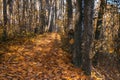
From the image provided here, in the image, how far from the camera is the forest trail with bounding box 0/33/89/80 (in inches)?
380

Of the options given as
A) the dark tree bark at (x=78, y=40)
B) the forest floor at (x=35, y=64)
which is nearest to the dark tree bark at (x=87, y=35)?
the forest floor at (x=35, y=64)

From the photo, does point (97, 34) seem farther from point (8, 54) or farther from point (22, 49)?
point (8, 54)

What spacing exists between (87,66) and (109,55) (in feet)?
13.2

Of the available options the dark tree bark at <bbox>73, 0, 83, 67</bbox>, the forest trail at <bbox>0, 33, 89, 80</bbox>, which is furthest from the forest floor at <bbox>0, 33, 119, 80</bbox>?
the dark tree bark at <bbox>73, 0, 83, 67</bbox>

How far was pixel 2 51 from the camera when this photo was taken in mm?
12359

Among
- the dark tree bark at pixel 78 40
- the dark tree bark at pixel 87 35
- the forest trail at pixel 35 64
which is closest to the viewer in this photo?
the forest trail at pixel 35 64

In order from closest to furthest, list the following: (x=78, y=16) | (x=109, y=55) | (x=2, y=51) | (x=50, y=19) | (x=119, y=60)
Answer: (x=78, y=16) < (x=2, y=51) < (x=119, y=60) < (x=109, y=55) < (x=50, y=19)

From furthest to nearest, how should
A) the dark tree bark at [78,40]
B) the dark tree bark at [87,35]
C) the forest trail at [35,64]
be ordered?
the dark tree bark at [78,40] → the dark tree bark at [87,35] → the forest trail at [35,64]

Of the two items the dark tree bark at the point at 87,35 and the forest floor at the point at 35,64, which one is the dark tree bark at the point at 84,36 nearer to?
the dark tree bark at the point at 87,35

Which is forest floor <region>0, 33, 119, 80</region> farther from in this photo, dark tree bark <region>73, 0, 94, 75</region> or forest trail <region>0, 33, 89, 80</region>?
dark tree bark <region>73, 0, 94, 75</region>

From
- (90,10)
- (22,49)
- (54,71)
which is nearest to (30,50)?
(22,49)

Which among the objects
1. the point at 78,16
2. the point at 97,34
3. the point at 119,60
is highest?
the point at 78,16

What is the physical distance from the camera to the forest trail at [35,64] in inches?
380

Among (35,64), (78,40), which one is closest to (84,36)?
(78,40)
